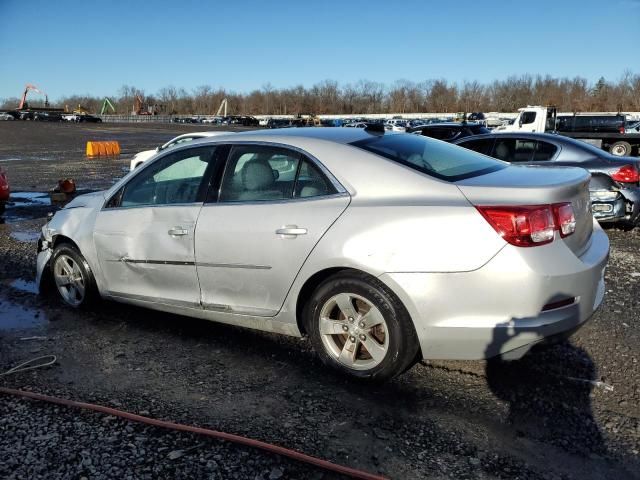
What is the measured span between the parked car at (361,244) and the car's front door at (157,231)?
1 centimetres

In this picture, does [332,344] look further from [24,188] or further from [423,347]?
[24,188]

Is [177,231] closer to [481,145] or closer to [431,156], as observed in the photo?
[431,156]

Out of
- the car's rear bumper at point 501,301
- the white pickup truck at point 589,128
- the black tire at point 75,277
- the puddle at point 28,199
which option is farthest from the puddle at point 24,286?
the white pickup truck at point 589,128

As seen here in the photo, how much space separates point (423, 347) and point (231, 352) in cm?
150

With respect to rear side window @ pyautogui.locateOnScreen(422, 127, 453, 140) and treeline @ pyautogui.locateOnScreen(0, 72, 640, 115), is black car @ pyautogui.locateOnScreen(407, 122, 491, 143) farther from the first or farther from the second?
treeline @ pyautogui.locateOnScreen(0, 72, 640, 115)

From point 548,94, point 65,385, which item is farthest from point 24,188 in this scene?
point 548,94

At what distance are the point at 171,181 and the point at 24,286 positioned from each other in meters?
2.50

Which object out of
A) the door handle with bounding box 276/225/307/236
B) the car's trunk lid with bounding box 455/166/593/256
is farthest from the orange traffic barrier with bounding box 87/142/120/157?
the car's trunk lid with bounding box 455/166/593/256

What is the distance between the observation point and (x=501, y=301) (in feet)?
9.52

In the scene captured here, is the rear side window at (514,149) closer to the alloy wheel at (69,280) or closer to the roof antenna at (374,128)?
the roof antenna at (374,128)

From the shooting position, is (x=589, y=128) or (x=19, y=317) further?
(x=589, y=128)

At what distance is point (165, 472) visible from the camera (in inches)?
101

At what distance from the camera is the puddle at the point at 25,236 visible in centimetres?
790

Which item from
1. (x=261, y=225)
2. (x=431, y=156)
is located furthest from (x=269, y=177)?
(x=431, y=156)
